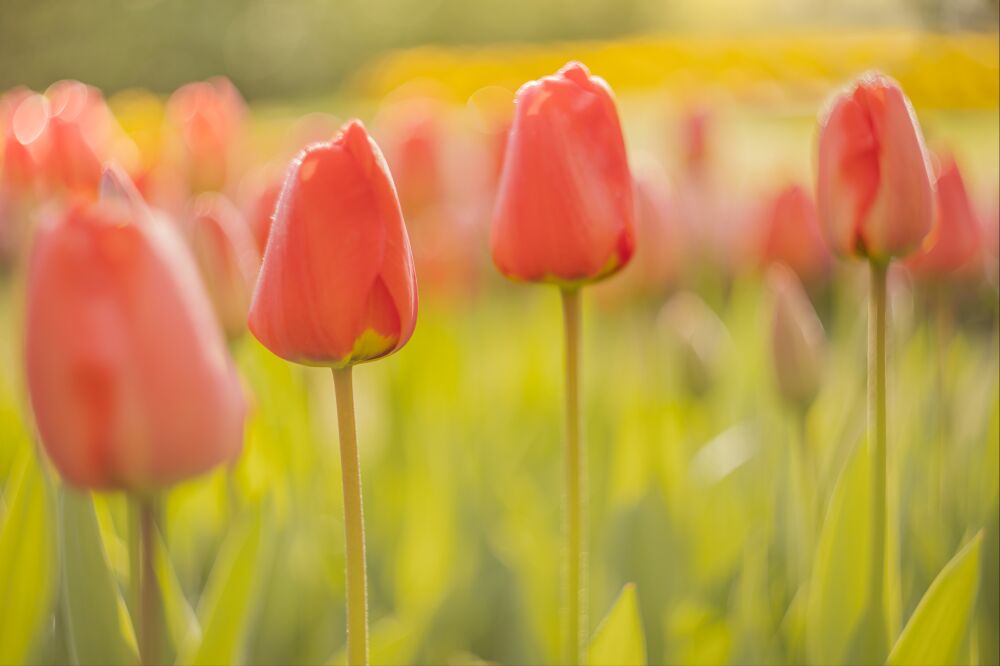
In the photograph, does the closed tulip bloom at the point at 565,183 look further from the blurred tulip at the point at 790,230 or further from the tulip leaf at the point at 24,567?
the blurred tulip at the point at 790,230

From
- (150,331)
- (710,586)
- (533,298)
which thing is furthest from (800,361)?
(533,298)

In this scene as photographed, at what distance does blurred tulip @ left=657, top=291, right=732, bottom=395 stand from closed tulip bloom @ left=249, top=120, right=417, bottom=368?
1134 millimetres

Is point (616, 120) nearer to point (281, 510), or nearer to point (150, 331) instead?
point (150, 331)

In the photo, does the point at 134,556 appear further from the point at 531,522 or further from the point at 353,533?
the point at 531,522

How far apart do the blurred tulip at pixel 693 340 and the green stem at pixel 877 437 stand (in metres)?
0.79

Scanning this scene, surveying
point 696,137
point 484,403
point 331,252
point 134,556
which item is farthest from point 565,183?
point 696,137

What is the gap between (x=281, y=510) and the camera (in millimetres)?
1271

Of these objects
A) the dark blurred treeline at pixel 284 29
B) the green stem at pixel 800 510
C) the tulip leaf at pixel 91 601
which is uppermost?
the dark blurred treeline at pixel 284 29

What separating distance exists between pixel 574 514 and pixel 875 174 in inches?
17.0

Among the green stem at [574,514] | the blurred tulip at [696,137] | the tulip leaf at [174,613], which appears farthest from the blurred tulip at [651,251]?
the tulip leaf at [174,613]

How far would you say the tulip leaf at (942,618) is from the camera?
895 millimetres

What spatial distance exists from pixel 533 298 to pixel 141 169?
3.95ft

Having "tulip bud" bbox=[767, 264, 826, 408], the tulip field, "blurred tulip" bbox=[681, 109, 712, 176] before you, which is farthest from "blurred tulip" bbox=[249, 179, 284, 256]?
"blurred tulip" bbox=[681, 109, 712, 176]

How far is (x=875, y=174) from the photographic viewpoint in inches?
37.5
